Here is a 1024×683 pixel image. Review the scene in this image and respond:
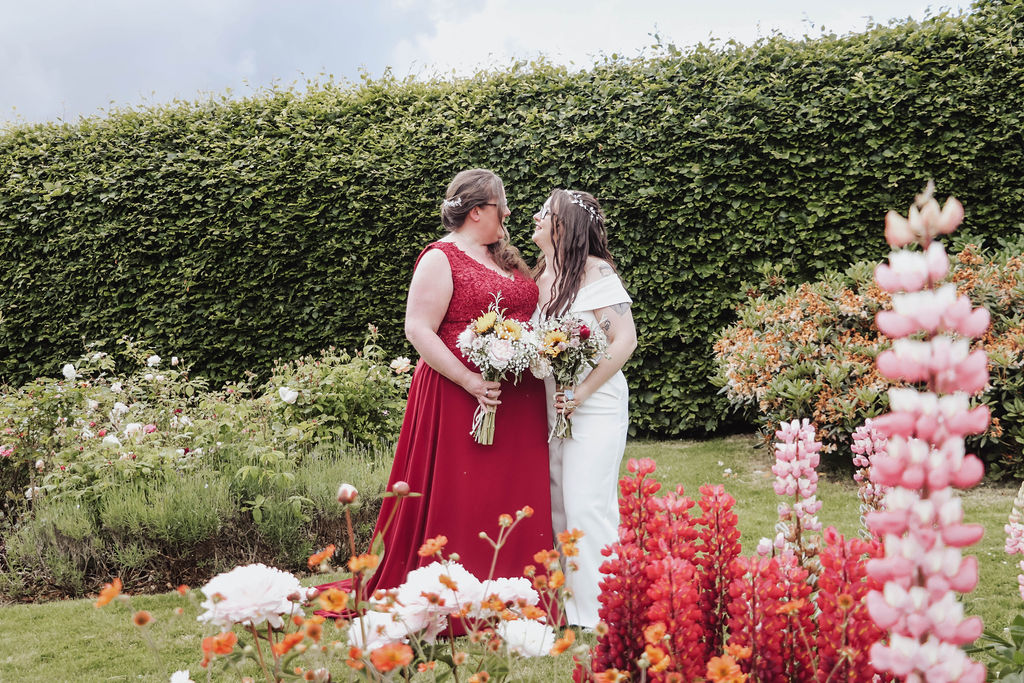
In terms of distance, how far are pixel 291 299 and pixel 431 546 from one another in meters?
7.32

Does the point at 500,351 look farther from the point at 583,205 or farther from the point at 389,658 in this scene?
the point at 389,658

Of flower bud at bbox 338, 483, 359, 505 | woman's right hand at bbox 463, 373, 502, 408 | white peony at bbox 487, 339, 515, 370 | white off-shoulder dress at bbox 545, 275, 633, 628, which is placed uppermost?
white peony at bbox 487, 339, 515, 370

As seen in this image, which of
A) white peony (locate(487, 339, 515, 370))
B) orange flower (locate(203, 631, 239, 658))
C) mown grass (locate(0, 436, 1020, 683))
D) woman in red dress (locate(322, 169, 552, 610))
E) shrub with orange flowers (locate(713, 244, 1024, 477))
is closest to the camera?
orange flower (locate(203, 631, 239, 658))

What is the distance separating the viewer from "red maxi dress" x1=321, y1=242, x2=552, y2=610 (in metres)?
3.62

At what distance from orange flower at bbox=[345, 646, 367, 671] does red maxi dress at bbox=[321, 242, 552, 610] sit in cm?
237

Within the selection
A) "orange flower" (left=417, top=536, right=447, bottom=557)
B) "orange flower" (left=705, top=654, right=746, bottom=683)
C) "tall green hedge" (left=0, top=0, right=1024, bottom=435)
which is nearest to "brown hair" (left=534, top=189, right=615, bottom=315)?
"orange flower" (left=417, top=536, right=447, bottom=557)

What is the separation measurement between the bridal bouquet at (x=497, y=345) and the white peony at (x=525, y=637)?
1.90 metres

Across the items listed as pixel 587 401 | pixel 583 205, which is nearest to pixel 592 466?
pixel 587 401

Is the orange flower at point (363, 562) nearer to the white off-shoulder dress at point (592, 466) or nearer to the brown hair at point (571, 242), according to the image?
the white off-shoulder dress at point (592, 466)

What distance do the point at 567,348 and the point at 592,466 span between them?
67 centimetres

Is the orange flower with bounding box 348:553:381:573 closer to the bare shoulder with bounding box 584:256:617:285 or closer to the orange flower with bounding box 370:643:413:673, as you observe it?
the orange flower with bounding box 370:643:413:673

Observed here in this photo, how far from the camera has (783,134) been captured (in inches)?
272

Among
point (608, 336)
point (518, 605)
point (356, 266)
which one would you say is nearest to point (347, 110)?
point (356, 266)

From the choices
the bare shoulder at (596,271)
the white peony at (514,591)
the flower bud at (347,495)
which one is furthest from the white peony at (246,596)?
the bare shoulder at (596,271)
